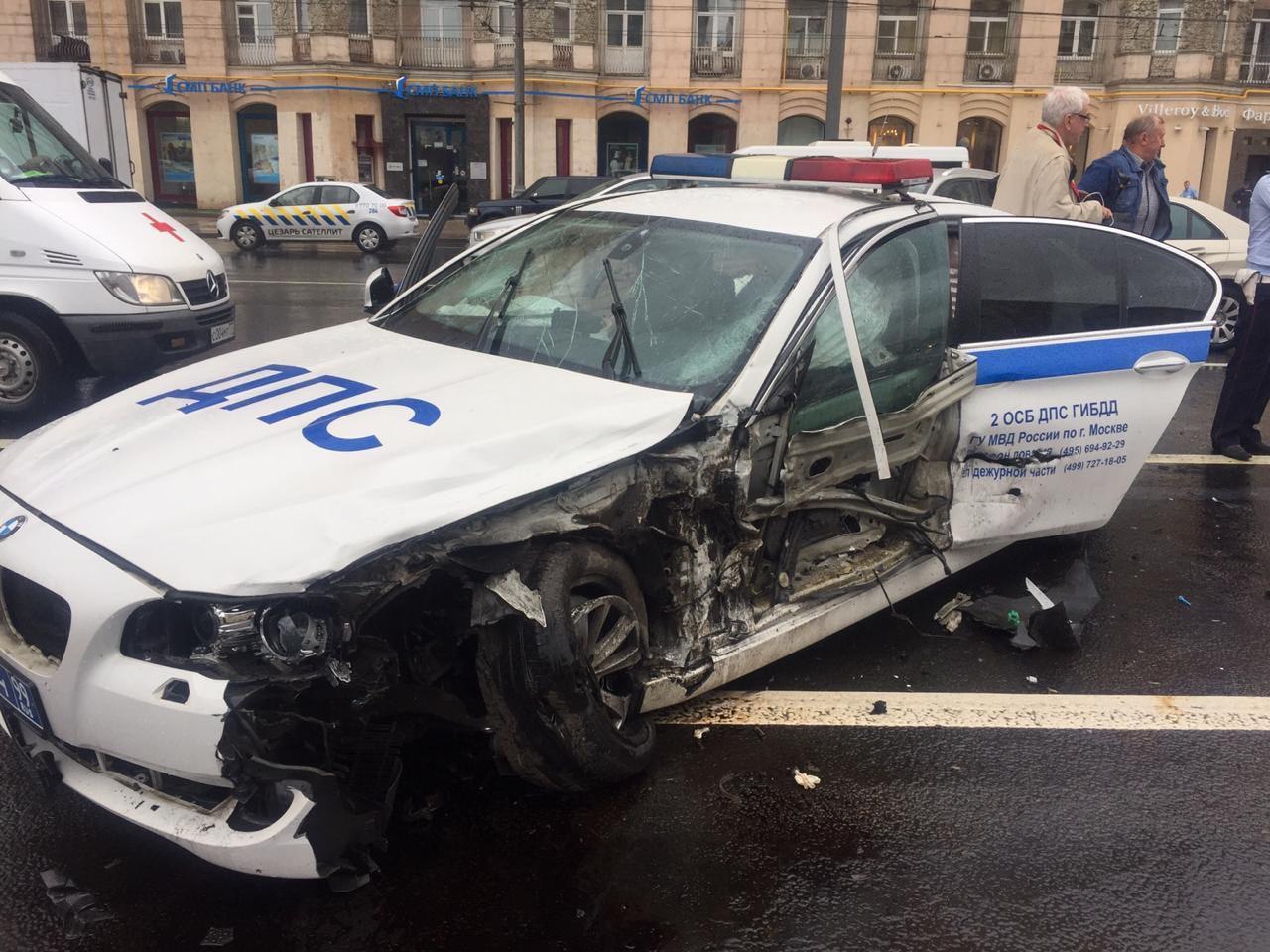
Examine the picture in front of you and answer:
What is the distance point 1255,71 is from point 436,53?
25.8 m

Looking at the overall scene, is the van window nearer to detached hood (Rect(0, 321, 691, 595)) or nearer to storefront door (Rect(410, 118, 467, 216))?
detached hood (Rect(0, 321, 691, 595))

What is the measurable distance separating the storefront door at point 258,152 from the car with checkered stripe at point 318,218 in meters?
12.5

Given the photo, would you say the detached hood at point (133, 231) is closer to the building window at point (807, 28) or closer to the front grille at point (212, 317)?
the front grille at point (212, 317)

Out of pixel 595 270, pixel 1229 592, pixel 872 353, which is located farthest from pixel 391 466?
pixel 1229 592

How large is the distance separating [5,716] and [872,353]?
2.92m

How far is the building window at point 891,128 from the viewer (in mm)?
33656

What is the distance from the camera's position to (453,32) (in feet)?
108

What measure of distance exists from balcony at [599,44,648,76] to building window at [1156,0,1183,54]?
15.9 meters

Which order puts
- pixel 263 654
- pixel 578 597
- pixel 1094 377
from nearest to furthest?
pixel 263 654 → pixel 578 597 → pixel 1094 377

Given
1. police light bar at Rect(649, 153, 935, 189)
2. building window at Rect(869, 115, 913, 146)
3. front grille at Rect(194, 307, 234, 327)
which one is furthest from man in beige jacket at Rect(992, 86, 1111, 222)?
building window at Rect(869, 115, 913, 146)

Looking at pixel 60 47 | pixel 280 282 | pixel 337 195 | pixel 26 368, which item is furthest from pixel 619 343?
pixel 60 47

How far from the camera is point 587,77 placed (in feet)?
105

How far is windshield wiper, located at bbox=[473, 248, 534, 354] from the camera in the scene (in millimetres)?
3842

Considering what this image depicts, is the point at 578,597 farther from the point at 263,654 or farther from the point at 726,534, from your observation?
the point at 263,654
